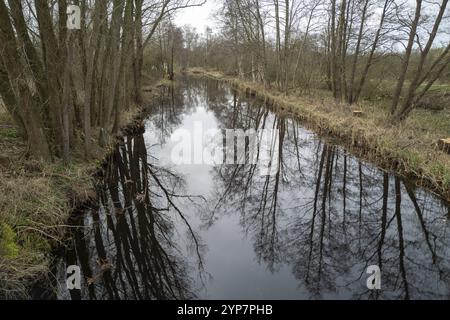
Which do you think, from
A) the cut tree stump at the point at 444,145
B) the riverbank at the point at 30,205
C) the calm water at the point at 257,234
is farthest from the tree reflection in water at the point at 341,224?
the riverbank at the point at 30,205

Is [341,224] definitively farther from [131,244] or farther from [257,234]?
[131,244]

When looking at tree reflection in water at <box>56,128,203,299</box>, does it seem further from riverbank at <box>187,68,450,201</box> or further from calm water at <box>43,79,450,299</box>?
riverbank at <box>187,68,450,201</box>

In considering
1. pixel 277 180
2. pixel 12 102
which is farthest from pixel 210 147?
pixel 12 102

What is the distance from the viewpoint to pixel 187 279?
4.27 meters

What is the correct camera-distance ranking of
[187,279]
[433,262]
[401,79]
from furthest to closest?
[401,79]
[433,262]
[187,279]

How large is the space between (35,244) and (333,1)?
17039mm

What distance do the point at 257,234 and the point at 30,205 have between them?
3.66 meters

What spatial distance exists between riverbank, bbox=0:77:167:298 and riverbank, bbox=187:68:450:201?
7211 millimetres

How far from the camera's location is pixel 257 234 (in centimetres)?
551

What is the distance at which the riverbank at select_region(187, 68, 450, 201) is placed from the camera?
6.93m

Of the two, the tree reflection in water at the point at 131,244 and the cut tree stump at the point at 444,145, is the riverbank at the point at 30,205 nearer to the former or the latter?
the tree reflection in water at the point at 131,244

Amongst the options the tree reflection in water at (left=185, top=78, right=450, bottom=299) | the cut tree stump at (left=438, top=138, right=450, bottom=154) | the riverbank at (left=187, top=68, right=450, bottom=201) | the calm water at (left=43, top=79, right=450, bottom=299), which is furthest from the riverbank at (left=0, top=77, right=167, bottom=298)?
the cut tree stump at (left=438, top=138, right=450, bottom=154)

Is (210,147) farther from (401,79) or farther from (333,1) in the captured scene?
(333,1)

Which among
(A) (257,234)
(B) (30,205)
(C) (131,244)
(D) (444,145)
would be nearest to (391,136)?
(D) (444,145)
